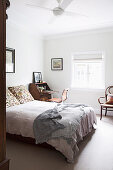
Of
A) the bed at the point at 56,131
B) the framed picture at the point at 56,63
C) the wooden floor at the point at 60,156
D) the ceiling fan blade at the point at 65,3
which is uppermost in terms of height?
the ceiling fan blade at the point at 65,3

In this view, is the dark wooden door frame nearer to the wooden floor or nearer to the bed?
the wooden floor

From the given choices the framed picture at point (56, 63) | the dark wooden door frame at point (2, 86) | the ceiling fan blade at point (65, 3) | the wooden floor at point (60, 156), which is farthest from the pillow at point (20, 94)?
the dark wooden door frame at point (2, 86)

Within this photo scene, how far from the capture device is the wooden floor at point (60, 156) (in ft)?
7.10

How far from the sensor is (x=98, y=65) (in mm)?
5059

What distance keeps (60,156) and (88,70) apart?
3.40 m

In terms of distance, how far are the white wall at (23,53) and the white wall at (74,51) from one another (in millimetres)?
441

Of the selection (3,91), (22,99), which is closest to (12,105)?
(22,99)

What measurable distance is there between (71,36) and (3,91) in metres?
4.66

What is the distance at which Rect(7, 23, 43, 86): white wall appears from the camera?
4.24 m

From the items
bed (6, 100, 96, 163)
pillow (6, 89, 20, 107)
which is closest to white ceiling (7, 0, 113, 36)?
pillow (6, 89, 20, 107)

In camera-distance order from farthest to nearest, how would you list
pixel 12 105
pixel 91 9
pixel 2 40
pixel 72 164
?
pixel 12 105
pixel 91 9
pixel 72 164
pixel 2 40

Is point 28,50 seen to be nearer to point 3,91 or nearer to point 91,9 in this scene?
point 91,9

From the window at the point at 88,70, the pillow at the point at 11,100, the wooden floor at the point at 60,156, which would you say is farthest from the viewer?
the window at the point at 88,70

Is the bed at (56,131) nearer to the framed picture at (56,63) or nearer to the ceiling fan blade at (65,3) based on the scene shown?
the ceiling fan blade at (65,3)
